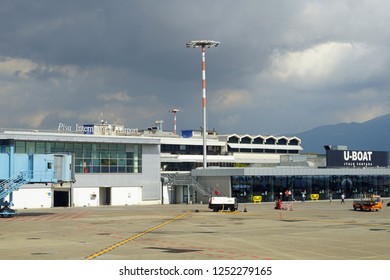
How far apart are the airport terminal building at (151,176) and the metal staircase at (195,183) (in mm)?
122

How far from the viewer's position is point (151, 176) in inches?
4011

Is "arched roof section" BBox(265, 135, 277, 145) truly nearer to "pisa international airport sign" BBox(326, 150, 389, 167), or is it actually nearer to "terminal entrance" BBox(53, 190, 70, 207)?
"pisa international airport sign" BBox(326, 150, 389, 167)

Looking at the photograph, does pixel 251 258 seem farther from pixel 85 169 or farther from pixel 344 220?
pixel 85 169

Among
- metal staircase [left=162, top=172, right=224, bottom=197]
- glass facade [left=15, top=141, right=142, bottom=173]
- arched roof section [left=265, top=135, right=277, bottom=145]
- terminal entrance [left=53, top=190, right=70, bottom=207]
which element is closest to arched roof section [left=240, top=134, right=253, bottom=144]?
arched roof section [left=265, top=135, right=277, bottom=145]

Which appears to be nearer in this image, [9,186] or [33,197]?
[9,186]

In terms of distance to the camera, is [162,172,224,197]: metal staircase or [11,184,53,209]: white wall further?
[162,172,224,197]: metal staircase

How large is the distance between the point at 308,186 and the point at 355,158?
13578mm

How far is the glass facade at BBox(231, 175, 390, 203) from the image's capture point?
105 meters

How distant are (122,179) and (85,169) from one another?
6.80m

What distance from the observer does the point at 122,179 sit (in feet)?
323

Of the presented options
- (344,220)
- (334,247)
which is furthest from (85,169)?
(334,247)

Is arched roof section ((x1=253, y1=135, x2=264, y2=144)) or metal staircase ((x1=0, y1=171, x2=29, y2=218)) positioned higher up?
arched roof section ((x1=253, y1=135, x2=264, y2=144))

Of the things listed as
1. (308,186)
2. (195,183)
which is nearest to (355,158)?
(308,186)

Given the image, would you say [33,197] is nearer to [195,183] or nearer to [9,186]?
[9,186]
